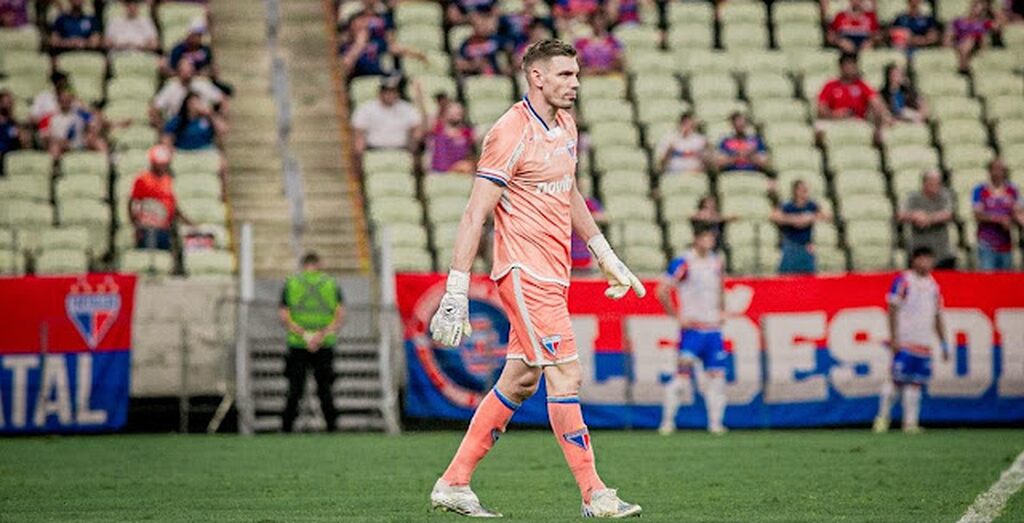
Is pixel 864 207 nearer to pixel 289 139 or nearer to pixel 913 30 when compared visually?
pixel 913 30

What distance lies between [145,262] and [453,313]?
11.6 m

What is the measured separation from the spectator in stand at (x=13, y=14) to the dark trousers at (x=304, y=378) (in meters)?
7.55

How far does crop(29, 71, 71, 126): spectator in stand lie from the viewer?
886 inches

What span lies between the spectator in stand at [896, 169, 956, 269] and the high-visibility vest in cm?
674

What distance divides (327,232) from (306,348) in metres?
3.21

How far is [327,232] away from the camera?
74.0ft

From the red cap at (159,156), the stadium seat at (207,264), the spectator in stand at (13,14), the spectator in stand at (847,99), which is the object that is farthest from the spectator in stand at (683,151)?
the spectator in stand at (13,14)

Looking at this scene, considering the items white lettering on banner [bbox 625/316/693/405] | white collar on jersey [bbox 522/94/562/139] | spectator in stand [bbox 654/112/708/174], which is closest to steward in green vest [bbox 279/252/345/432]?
white lettering on banner [bbox 625/316/693/405]

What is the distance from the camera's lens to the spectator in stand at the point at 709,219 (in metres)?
21.0

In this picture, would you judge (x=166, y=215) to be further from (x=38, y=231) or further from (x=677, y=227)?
(x=677, y=227)

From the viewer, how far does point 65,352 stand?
18750 mm

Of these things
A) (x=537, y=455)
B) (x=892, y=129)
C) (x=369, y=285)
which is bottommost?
(x=537, y=455)

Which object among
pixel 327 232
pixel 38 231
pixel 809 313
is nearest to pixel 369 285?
pixel 327 232

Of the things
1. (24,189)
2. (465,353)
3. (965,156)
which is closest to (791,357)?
(465,353)
